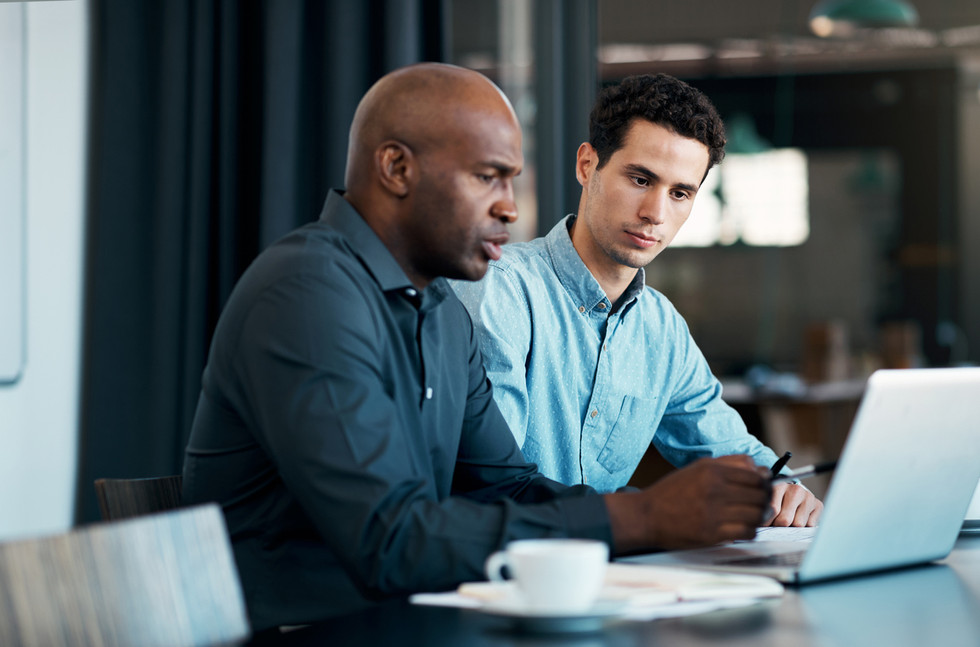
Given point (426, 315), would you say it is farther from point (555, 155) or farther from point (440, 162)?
point (555, 155)

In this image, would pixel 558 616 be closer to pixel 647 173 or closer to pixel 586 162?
pixel 647 173

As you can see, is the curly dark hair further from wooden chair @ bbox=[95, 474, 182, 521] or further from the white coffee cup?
the white coffee cup

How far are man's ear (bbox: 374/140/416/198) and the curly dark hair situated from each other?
2.52 feet

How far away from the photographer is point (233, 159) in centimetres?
267

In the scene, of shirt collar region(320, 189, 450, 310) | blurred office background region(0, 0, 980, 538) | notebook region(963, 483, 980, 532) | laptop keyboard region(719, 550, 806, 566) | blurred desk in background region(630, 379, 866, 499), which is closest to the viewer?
laptop keyboard region(719, 550, 806, 566)

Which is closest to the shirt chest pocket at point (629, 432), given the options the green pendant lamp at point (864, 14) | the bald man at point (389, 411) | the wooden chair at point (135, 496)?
the bald man at point (389, 411)

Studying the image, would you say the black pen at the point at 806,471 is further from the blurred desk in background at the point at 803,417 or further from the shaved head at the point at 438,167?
the blurred desk in background at the point at 803,417

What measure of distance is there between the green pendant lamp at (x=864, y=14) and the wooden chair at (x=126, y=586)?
4842 mm

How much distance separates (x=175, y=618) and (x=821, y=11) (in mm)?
5183

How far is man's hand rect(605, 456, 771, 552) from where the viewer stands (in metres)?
1.08

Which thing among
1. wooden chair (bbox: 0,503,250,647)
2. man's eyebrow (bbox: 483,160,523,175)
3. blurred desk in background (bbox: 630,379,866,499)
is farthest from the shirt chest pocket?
blurred desk in background (bbox: 630,379,866,499)

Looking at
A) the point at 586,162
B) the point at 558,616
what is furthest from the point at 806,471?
the point at 586,162

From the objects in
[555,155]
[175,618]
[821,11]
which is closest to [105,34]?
[555,155]

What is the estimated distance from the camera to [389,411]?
3.71 feet
